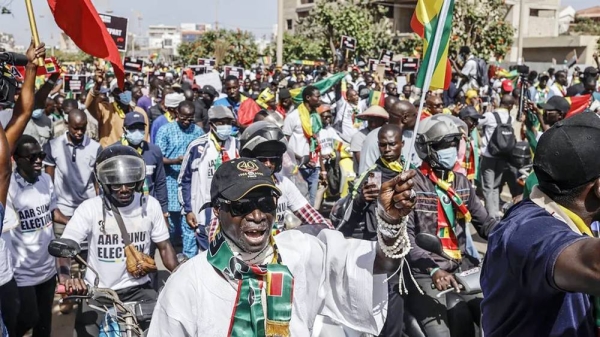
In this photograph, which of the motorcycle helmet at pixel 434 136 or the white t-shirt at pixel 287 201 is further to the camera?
the white t-shirt at pixel 287 201

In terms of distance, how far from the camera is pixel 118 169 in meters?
4.23

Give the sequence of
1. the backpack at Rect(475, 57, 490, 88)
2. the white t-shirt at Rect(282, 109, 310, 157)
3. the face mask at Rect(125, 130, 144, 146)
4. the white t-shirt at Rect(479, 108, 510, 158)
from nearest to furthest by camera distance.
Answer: the face mask at Rect(125, 130, 144, 146) < the white t-shirt at Rect(282, 109, 310, 157) < the white t-shirt at Rect(479, 108, 510, 158) < the backpack at Rect(475, 57, 490, 88)

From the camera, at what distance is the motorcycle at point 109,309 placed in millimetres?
3568

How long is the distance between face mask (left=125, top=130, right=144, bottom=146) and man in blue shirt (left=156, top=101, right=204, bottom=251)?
87 cm

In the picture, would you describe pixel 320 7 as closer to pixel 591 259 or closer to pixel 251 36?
pixel 251 36

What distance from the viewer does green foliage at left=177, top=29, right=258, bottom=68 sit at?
3288cm

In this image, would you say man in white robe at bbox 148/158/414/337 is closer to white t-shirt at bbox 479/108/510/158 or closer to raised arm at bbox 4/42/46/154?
raised arm at bbox 4/42/46/154

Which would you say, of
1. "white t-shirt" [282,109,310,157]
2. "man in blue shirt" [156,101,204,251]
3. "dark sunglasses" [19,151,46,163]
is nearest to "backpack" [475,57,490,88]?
"white t-shirt" [282,109,310,157]

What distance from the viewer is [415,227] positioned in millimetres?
4383

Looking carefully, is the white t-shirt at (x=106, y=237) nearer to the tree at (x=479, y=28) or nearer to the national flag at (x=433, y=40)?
the national flag at (x=433, y=40)

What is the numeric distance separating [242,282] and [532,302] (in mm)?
1028

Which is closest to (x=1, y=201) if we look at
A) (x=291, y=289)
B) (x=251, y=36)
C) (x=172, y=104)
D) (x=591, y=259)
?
(x=291, y=289)

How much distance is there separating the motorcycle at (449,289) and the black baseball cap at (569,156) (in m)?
1.34

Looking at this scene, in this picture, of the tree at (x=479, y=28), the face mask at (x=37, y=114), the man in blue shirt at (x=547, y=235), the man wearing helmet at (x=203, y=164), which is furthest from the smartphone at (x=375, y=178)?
the tree at (x=479, y=28)
